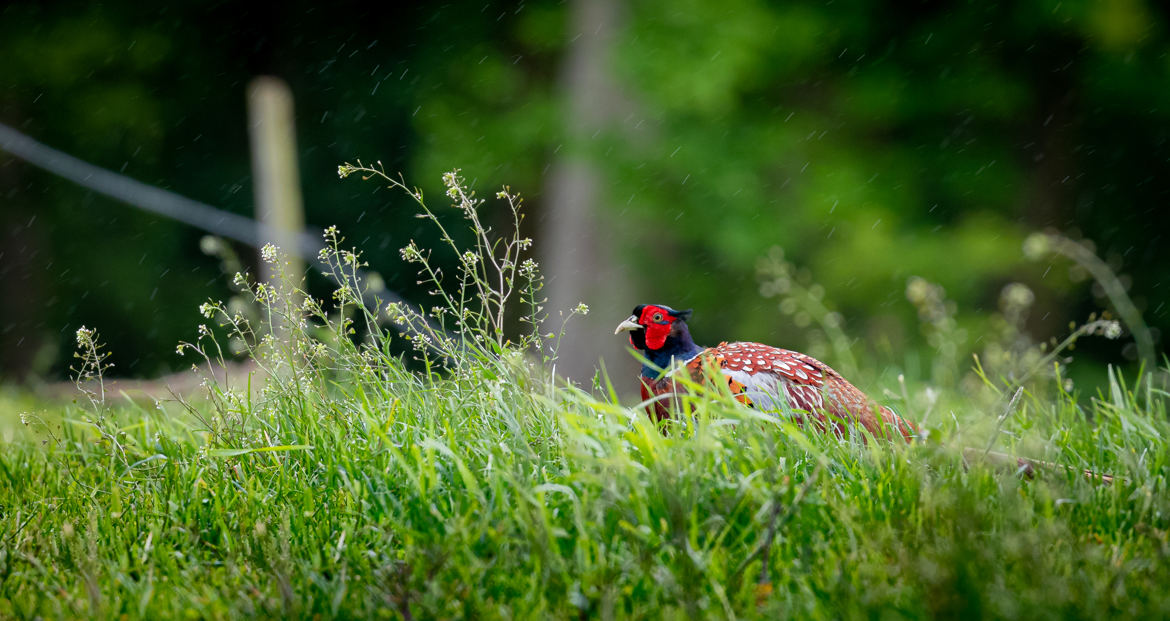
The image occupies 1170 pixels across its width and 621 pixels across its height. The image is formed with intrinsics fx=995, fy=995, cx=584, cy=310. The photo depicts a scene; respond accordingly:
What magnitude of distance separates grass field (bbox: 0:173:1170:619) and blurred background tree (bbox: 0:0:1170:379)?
226 inches

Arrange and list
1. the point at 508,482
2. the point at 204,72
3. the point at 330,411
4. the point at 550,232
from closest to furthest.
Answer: the point at 508,482 → the point at 330,411 → the point at 550,232 → the point at 204,72

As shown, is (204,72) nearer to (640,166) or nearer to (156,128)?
(156,128)

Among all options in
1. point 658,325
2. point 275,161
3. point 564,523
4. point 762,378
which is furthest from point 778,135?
point 564,523

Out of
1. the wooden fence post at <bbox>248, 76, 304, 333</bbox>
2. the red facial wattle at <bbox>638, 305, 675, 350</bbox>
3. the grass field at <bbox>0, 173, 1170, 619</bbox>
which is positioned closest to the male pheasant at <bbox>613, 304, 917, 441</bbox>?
the red facial wattle at <bbox>638, 305, 675, 350</bbox>

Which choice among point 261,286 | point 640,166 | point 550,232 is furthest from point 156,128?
point 261,286

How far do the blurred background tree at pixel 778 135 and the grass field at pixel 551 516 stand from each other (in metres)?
5.73

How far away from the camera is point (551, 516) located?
7.47 ft

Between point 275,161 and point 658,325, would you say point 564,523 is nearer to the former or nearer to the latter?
point 658,325

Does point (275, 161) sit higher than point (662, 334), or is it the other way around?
point (275, 161)

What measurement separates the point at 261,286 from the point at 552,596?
151cm

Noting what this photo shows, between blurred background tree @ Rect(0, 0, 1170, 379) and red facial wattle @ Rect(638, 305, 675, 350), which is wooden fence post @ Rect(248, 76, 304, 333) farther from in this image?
red facial wattle @ Rect(638, 305, 675, 350)

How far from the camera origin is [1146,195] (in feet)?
33.0

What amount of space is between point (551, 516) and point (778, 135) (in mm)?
7616

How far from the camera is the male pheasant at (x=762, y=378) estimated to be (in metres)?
3.10
